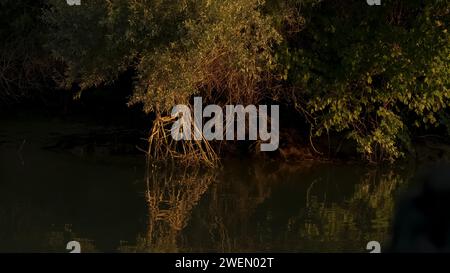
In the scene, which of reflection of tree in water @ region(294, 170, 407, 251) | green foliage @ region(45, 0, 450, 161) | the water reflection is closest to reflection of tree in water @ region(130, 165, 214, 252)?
the water reflection

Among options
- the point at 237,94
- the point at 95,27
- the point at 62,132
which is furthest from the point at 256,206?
the point at 62,132

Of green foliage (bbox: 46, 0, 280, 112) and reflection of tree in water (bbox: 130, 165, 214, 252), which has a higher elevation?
green foliage (bbox: 46, 0, 280, 112)

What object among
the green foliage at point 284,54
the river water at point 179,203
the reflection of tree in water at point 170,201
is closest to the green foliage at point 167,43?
the green foliage at point 284,54

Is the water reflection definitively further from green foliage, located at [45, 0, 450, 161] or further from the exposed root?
green foliage, located at [45, 0, 450, 161]

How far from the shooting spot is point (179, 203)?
12703mm

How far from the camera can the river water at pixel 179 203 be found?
10164 mm

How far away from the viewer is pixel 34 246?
9594 mm

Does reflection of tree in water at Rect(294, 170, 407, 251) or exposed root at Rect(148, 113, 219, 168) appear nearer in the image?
reflection of tree in water at Rect(294, 170, 407, 251)

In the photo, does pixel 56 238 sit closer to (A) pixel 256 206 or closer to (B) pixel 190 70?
(A) pixel 256 206

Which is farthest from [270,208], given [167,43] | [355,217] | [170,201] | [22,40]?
[22,40]

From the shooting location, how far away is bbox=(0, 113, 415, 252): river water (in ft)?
33.3

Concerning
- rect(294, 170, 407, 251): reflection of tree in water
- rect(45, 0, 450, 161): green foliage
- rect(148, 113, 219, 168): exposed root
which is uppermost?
rect(45, 0, 450, 161): green foliage

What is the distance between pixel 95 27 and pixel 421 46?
20.1 ft

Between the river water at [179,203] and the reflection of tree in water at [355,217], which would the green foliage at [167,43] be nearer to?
the river water at [179,203]
